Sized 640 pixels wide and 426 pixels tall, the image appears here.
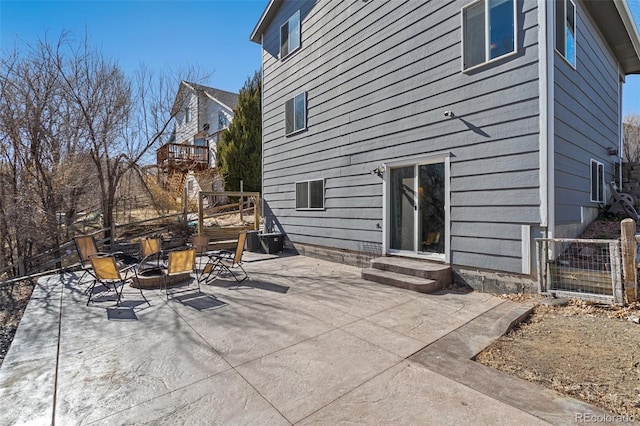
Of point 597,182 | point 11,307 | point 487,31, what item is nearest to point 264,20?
point 487,31

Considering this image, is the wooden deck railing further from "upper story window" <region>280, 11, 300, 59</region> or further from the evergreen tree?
"upper story window" <region>280, 11, 300, 59</region>

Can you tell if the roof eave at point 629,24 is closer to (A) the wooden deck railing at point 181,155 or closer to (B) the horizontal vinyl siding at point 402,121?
(B) the horizontal vinyl siding at point 402,121

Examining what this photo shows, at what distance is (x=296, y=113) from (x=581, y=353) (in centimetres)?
870

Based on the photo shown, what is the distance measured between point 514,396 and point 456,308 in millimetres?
2180

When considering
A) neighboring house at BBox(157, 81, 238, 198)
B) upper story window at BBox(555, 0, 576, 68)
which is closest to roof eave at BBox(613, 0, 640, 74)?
upper story window at BBox(555, 0, 576, 68)

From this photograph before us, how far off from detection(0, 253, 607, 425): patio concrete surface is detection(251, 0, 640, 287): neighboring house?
1484 millimetres

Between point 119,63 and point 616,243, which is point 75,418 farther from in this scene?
point 119,63

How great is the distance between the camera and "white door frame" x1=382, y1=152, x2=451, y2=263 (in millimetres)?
5707

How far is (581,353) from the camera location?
3.04m

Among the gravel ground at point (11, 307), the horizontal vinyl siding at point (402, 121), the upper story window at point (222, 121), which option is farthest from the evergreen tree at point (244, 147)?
the gravel ground at point (11, 307)

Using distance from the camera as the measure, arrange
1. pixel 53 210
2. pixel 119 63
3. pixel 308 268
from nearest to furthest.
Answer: pixel 308 268 < pixel 53 210 < pixel 119 63

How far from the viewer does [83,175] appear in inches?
436

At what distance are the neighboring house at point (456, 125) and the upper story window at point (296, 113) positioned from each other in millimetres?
55

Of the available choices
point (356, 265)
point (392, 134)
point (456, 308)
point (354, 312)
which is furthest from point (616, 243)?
point (356, 265)
